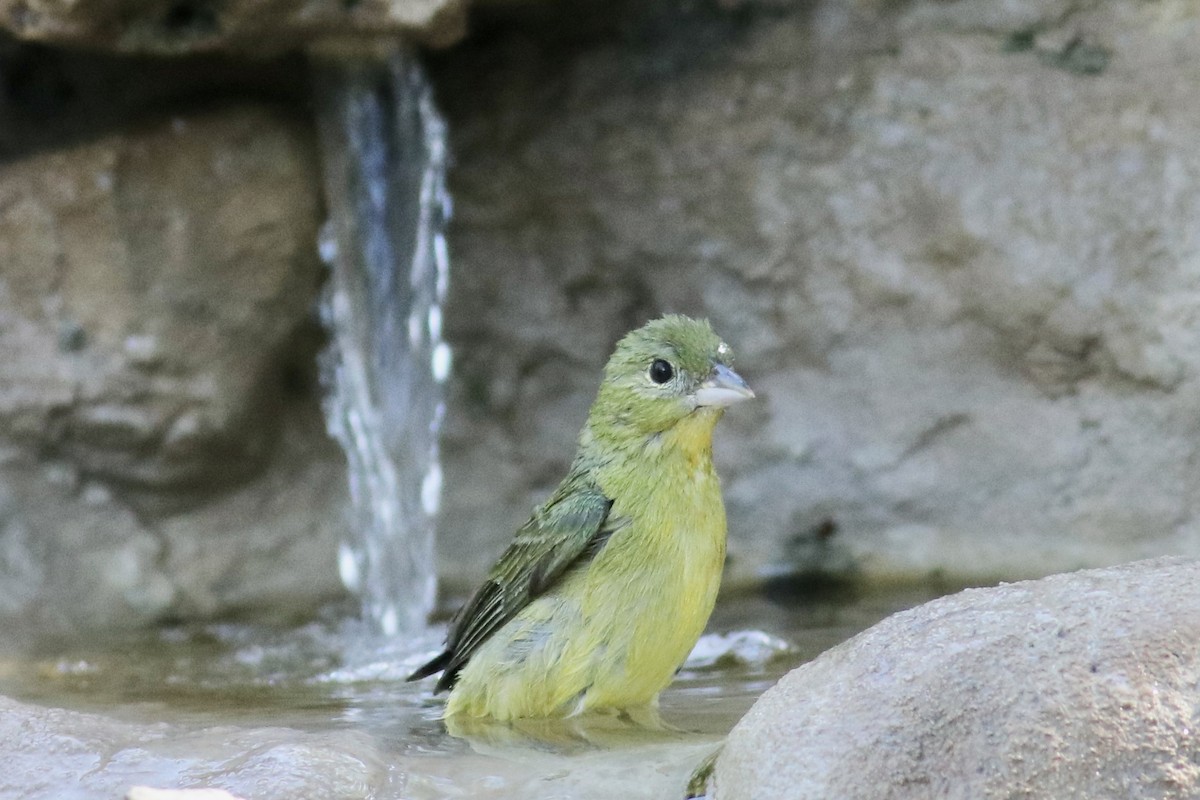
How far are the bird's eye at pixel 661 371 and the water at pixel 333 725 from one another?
2.95ft

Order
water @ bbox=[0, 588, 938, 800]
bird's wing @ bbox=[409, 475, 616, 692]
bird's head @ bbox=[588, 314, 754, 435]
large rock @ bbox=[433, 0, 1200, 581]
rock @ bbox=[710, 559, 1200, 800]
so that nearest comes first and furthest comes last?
rock @ bbox=[710, 559, 1200, 800] < water @ bbox=[0, 588, 938, 800] < bird's wing @ bbox=[409, 475, 616, 692] < bird's head @ bbox=[588, 314, 754, 435] < large rock @ bbox=[433, 0, 1200, 581]

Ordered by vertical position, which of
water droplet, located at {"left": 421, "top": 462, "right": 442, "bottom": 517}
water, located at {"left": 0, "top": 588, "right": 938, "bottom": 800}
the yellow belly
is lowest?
water, located at {"left": 0, "top": 588, "right": 938, "bottom": 800}

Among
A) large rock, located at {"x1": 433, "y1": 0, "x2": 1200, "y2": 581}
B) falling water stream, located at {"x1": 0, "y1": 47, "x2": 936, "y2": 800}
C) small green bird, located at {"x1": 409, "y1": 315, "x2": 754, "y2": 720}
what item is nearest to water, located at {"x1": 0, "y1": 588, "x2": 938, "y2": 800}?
falling water stream, located at {"x1": 0, "y1": 47, "x2": 936, "y2": 800}

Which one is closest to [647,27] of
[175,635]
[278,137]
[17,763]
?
[278,137]

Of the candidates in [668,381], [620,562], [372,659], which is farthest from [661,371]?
[372,659]

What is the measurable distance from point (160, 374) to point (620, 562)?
301cm

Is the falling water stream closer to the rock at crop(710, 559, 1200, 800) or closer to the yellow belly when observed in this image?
the yellow belly

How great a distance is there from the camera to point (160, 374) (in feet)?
20.7

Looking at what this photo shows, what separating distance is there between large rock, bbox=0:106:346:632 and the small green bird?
252 centimetres

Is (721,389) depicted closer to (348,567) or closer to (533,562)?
(533,562)

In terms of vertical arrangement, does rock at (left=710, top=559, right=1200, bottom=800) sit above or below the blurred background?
below

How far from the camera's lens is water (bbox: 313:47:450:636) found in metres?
6.40

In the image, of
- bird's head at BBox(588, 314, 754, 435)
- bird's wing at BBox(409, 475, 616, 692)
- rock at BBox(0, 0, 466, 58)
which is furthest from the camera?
rock at BBox(0, 0, 466, 58)

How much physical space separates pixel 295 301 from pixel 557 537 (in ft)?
9.42
